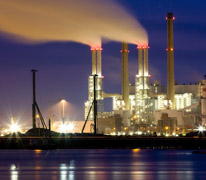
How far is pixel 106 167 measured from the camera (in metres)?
90.4

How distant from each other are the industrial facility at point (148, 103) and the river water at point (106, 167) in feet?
131

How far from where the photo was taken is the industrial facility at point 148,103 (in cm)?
14950

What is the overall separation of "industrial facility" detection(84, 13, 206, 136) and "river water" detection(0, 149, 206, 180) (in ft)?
131

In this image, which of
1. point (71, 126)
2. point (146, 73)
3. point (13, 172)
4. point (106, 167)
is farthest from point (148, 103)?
point (13, 172)

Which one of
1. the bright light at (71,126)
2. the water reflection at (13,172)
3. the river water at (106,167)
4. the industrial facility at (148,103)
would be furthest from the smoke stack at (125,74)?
the water reflection at (13,172)

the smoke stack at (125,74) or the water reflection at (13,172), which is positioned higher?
the smoke stack at (125,74)

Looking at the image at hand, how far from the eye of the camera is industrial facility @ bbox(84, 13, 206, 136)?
490ft

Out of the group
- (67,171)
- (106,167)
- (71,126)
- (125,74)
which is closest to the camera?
(67,171)

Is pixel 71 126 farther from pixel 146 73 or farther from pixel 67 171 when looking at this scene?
pixel 67 171

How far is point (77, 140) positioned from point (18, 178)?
5276 cm

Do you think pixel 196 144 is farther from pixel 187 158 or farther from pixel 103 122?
pixel 103 122

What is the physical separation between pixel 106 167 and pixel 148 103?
6569 centimetres

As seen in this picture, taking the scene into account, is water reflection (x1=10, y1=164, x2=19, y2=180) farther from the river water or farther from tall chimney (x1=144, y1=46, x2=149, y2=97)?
tall chimney (x1=144, y1=46, x2=149, y2=97)

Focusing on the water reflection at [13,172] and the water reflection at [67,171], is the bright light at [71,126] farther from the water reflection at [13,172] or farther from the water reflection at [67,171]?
the water reflection at [13,172]
